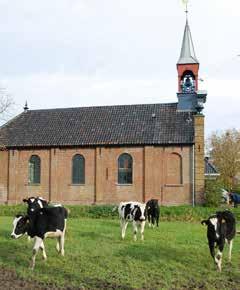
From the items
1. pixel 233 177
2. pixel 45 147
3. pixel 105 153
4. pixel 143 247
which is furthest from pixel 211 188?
pixel 233 177

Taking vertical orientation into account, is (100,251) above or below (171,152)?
below

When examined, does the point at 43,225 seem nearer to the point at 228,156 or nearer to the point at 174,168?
the point at 174,168

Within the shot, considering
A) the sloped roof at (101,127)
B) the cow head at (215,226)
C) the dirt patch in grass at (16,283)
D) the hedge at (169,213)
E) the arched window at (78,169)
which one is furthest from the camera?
the arched window at (78,169)

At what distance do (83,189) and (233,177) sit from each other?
3767cm

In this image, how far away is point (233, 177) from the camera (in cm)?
6988

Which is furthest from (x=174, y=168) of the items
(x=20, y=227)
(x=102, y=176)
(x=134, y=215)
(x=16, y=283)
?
(x=16, y=283)

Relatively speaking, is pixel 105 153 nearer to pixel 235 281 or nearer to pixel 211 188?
pixel 211 188

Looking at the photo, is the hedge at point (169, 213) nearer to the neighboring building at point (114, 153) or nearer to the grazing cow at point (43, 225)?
the neighboring building at point (114, 153)

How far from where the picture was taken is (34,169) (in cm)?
4097

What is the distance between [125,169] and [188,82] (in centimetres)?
1039

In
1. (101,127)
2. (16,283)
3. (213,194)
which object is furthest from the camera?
(101,127)

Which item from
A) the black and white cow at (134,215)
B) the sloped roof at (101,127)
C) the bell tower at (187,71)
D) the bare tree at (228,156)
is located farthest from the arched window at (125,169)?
the bare tree at (228,156)

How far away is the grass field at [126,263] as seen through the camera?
11586mm

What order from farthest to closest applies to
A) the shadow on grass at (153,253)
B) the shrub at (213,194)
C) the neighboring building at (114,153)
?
1. the neighboring building at (114,153)
2. the shrub at (213,194)
3. the shadow on grass at (153,253)
